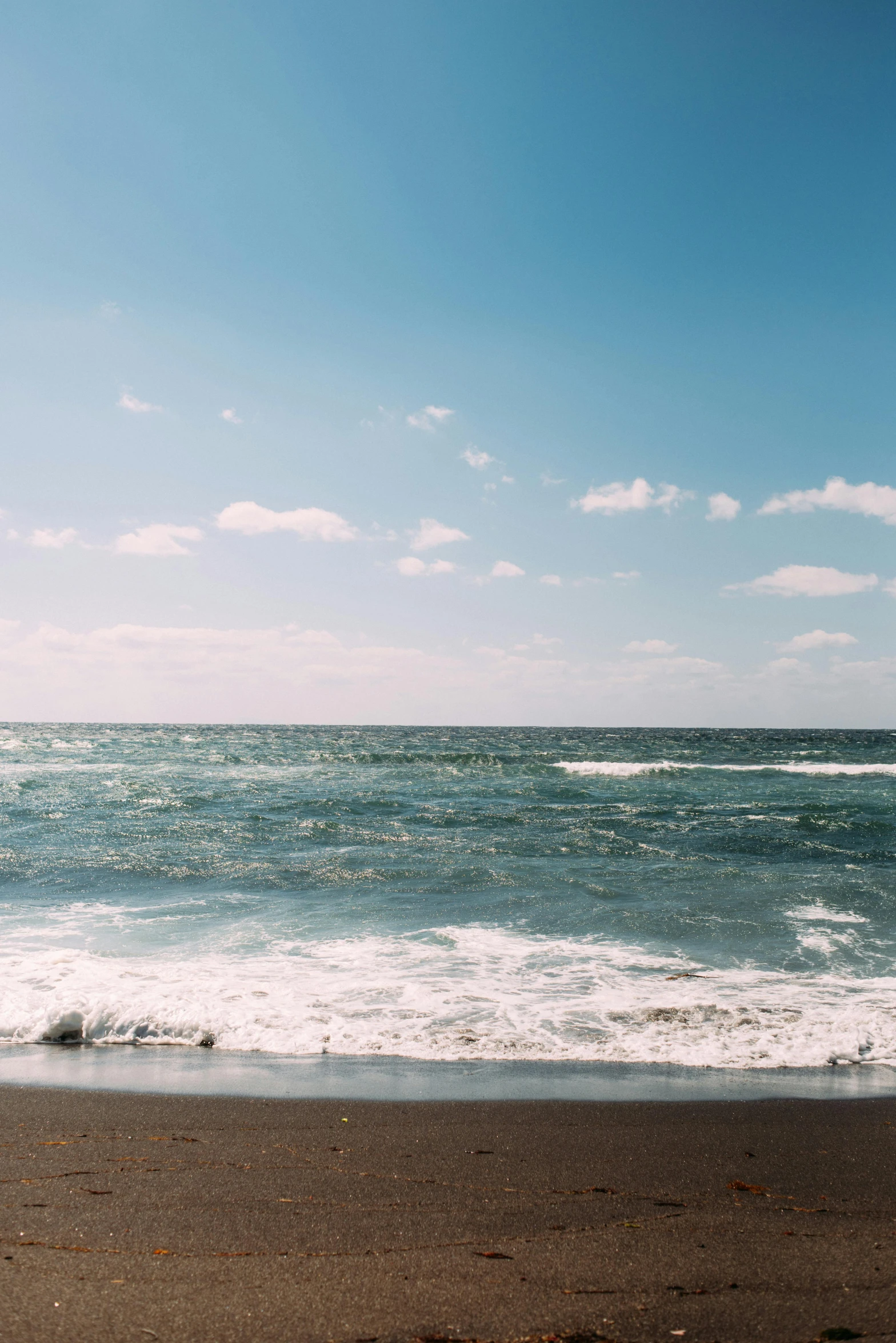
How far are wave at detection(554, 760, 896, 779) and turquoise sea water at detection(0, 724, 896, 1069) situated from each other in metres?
12.3

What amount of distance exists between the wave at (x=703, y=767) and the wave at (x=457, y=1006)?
2691 centimetres

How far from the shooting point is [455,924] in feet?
33.0

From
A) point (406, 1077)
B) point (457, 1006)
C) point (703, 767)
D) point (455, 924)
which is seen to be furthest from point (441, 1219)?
point (703, 767)

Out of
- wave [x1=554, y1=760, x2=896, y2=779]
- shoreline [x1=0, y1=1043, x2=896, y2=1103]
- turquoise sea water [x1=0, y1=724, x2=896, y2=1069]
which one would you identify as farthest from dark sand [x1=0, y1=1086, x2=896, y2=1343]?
wave [x1=554, y1=760, x2=896, y2=779]

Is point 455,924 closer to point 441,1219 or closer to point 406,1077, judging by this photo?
point 406,1077

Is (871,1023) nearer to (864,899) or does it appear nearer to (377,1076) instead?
(377,1076)

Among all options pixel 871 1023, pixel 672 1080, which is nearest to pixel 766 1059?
pixel 672 1080

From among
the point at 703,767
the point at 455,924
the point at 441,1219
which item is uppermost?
the point at 441,1219

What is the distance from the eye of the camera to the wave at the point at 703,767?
37.1 meters

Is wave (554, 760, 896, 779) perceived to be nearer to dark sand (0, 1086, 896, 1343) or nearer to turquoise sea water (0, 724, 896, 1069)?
turquoise sea water (0, 724, 896, 1069)

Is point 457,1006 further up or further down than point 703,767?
further up

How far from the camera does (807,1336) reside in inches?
103

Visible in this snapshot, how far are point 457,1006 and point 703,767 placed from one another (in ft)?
118

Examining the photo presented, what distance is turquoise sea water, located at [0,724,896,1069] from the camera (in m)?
6.39
